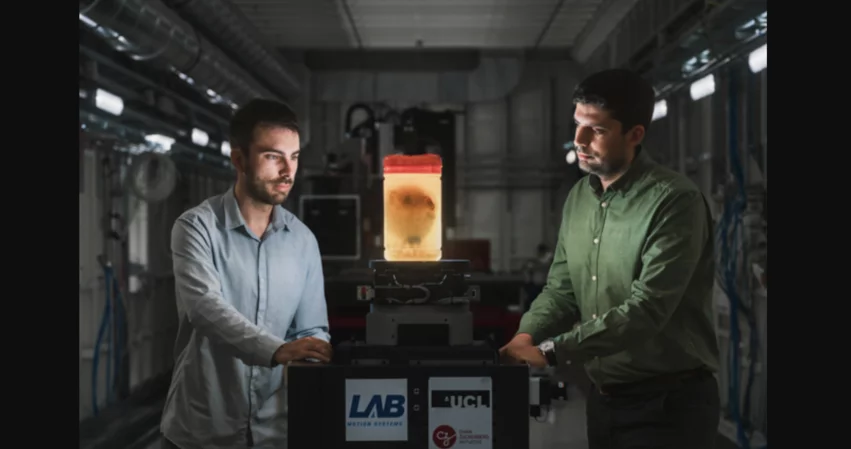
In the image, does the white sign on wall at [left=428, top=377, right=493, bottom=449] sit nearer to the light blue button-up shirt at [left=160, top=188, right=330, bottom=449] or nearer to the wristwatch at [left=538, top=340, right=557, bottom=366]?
the wristwatch at [left=538, top=340, right=557, bottom=366]

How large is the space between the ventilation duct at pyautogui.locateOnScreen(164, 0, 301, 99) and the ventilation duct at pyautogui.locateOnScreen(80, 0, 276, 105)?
0.28 m

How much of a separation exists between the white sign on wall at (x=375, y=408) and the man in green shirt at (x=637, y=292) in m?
0.31

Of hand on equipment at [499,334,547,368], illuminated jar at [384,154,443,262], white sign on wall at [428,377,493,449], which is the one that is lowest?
white sign on wall at [428,377,493,449]

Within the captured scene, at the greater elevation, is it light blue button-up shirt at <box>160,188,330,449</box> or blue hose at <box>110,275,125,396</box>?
light blue button-up shirt at <box>160,188,330,449</box>

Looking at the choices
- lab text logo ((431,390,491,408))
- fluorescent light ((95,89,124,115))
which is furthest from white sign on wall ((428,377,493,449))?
fluorescent light ((95,89,124,115))

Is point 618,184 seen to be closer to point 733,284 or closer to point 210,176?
point 733,284

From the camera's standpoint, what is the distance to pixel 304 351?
1834mm

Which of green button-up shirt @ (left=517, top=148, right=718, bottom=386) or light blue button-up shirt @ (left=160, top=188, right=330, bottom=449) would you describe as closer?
green button-up shirt @ (left=517, top=148, right=718, bottom=386)

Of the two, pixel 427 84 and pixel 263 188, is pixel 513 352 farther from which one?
pixel 427 84

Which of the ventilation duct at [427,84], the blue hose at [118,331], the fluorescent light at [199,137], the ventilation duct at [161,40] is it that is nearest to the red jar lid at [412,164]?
the ventilation duct at [161,40]

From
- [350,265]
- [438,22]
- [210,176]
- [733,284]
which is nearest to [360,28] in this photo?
[438,22]

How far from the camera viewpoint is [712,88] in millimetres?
4449

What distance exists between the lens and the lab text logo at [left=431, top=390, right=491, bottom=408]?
5.71ft

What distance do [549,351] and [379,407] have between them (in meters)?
0.46
